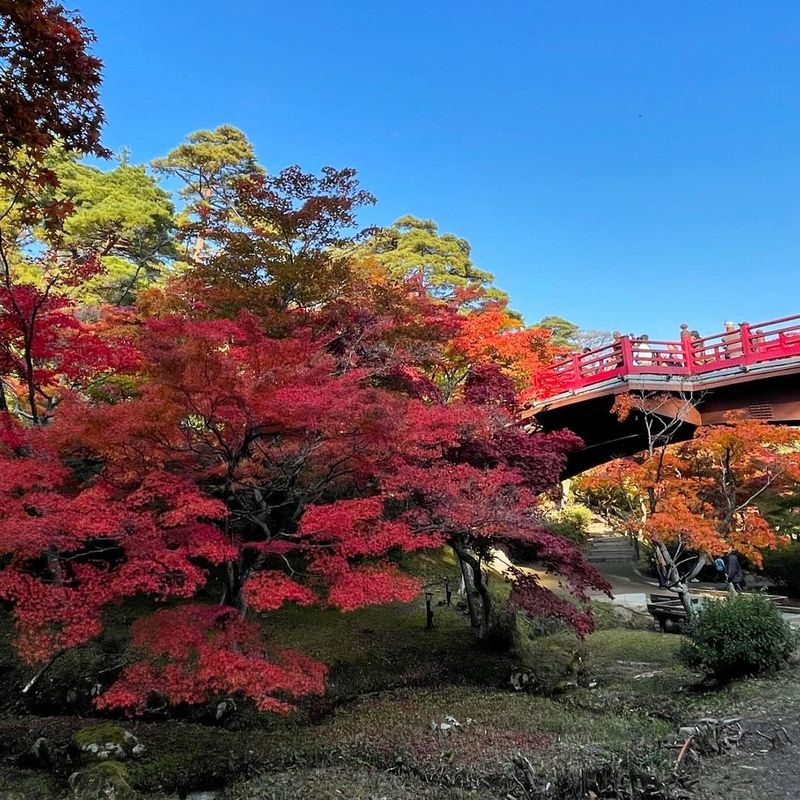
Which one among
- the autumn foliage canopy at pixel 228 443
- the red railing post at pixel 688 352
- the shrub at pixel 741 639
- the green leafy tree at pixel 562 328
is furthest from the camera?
the green leafy tree at pixel 562 328

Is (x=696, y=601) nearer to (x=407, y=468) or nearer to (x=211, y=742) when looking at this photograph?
(x=407, y=468)

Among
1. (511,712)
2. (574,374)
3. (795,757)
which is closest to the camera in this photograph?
(795,757)

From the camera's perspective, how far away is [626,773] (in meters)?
5.09

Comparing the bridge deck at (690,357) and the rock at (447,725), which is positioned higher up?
the bridge deck at (690,357)

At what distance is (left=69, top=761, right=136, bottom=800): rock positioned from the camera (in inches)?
224

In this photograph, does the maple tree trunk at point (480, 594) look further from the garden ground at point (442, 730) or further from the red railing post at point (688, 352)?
the red railing post at point (688, 352)

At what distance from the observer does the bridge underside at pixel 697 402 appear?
558 inches

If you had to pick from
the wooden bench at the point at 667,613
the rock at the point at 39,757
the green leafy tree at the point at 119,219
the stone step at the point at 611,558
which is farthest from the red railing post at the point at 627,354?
the stone step at the point at 611,558

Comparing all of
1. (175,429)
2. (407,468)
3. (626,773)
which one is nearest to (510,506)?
(407,468)

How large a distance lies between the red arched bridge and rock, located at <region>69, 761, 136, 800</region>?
1253cm

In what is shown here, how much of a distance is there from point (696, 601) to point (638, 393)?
5254mm

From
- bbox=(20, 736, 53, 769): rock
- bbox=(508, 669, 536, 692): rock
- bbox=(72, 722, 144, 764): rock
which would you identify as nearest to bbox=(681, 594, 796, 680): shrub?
bbox=(508, 669, 536, 692): rock

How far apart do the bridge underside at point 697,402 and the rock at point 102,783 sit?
12.6m

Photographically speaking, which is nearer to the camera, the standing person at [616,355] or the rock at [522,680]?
the rock at [522,680]
